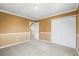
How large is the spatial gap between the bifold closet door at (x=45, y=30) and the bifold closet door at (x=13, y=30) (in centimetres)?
28

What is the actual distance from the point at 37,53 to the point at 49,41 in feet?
1.19

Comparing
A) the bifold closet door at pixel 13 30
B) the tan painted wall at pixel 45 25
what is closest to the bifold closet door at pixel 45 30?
the tan painted wall at pixel 45 25

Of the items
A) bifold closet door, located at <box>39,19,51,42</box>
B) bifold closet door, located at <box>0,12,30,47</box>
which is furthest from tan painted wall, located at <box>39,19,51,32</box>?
bifold closet door, located at <box>0,12,30,47</box>

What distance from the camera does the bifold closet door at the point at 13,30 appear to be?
1822mm

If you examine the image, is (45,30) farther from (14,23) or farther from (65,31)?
(14,23)

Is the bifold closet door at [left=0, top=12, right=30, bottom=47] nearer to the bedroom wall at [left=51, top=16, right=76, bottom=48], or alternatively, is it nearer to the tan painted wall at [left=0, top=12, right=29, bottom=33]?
the tan painted wall at [left=0, top=12, right=29, bottom=33]

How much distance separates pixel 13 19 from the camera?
1.85 metres

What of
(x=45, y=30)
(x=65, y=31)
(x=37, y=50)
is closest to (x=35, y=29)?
(x=45, y=30)

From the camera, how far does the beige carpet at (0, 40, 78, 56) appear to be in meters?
1.73

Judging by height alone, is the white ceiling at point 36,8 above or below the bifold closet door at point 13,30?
above

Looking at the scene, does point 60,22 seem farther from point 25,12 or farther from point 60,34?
point 25,12

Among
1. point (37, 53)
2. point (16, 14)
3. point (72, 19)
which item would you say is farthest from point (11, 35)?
point (72, 19)

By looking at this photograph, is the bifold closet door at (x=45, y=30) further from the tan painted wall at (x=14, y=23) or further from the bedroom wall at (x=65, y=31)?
the tan painted wall at (x=14, y=23)

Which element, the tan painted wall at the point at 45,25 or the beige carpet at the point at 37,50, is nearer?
the beige carpet at the point at 37,50
